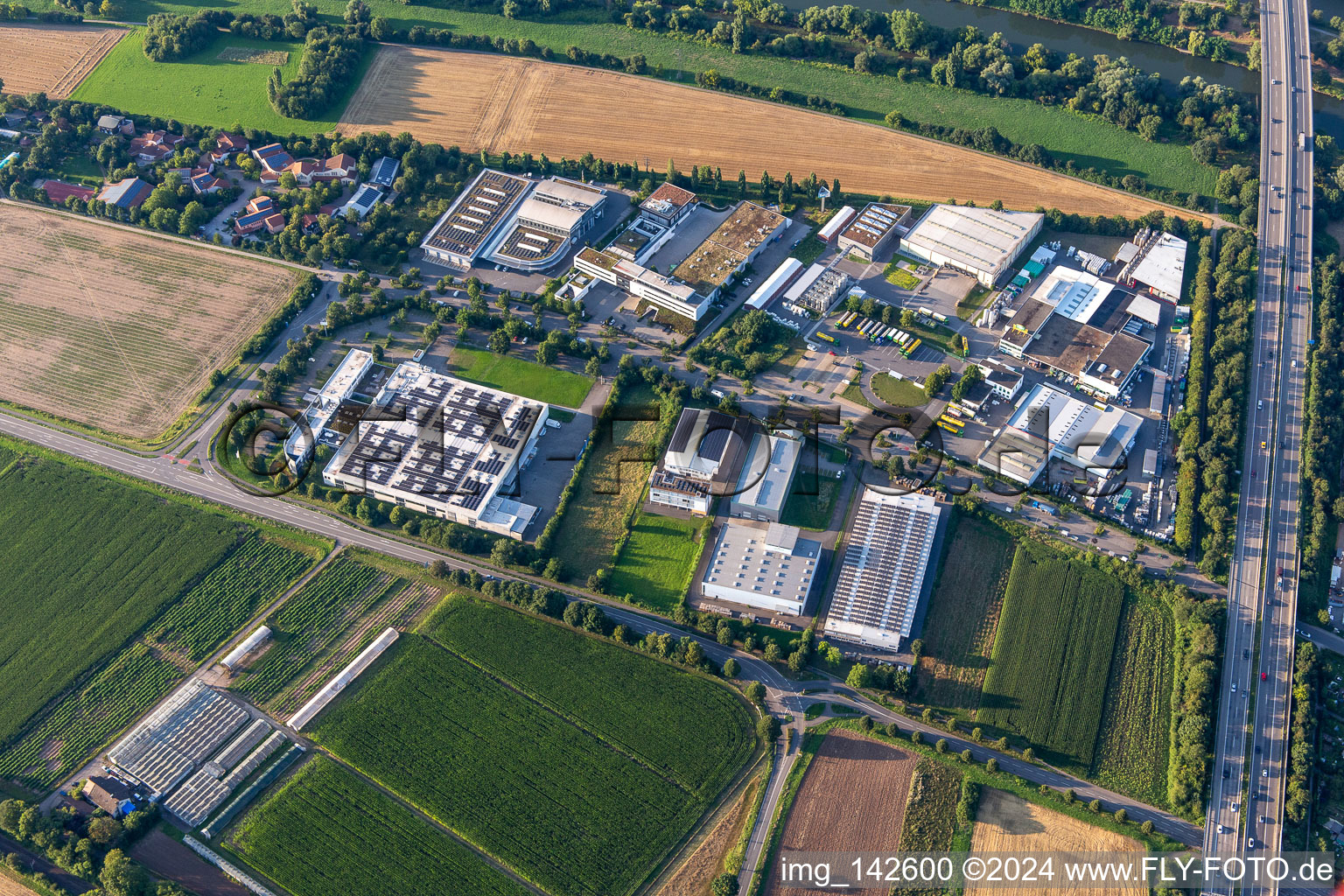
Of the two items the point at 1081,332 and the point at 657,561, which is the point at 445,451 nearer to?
the point at 657,561

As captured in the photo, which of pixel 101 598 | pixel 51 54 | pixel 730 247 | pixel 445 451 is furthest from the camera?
pixel 51 54

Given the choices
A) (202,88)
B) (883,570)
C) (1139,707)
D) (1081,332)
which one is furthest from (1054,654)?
(202,88)

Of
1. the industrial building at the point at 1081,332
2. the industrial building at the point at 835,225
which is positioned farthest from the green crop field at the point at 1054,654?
the industrial building at the point at 835,225

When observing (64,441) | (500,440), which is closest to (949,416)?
(500,440)

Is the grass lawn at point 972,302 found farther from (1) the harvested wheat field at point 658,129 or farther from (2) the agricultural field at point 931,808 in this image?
(2) the agricultural field at point 931,808

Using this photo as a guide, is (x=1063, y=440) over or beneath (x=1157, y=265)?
beneath
